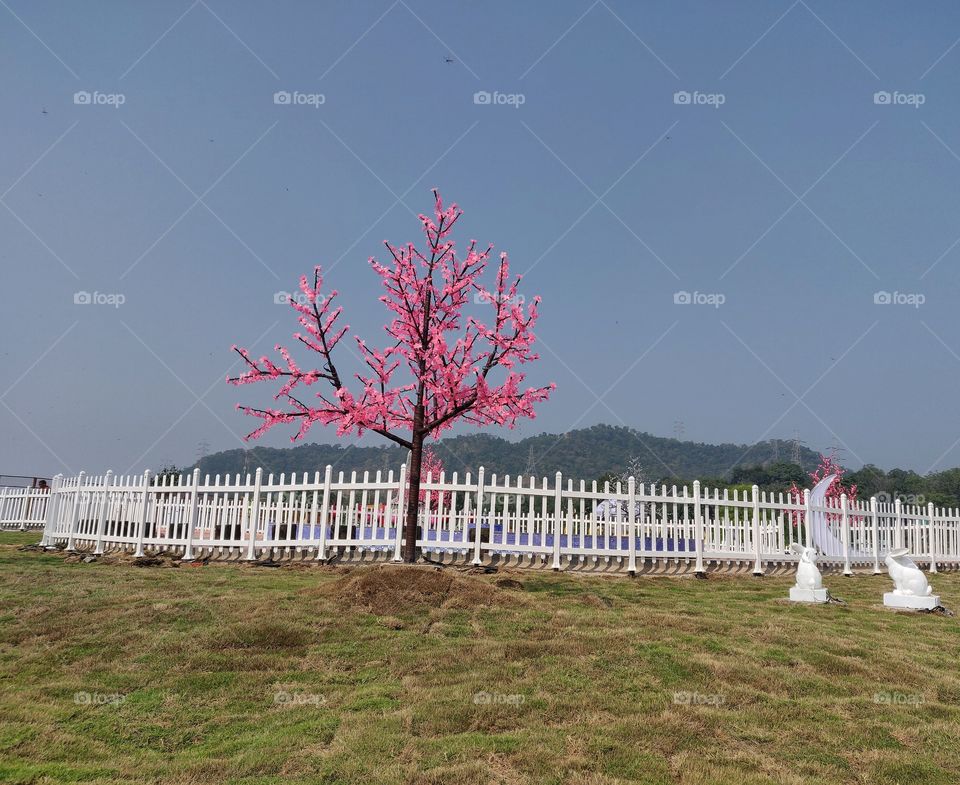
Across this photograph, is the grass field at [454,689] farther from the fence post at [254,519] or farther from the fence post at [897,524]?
the fence post at [897,524]

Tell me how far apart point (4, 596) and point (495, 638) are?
725 centimetres

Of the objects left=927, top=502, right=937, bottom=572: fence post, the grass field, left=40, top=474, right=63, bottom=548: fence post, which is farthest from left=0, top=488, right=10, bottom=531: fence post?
left=927, top=502, right=937, bottom=572: fence post

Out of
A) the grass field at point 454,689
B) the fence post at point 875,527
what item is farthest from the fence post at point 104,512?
the fence post at point 875,527

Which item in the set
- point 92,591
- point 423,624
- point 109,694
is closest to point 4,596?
point 92,591

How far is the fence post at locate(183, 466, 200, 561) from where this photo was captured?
51.1 ft

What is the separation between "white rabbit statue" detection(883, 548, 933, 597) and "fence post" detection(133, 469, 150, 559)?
53.6 feet

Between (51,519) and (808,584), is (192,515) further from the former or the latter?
(808,584)

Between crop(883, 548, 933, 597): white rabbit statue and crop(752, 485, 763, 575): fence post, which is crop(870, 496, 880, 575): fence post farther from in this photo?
crop(883, 548, 933, 597): white rabbit statue

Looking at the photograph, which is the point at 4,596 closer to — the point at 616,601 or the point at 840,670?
the point at 616,601

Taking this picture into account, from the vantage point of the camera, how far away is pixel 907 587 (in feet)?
36.2

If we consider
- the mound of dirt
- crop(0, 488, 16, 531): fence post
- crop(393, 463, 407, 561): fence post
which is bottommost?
crop(0, 488, 16, 531): fence post

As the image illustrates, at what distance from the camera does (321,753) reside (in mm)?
4480

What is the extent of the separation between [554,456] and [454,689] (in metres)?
141

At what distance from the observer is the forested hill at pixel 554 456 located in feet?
455
